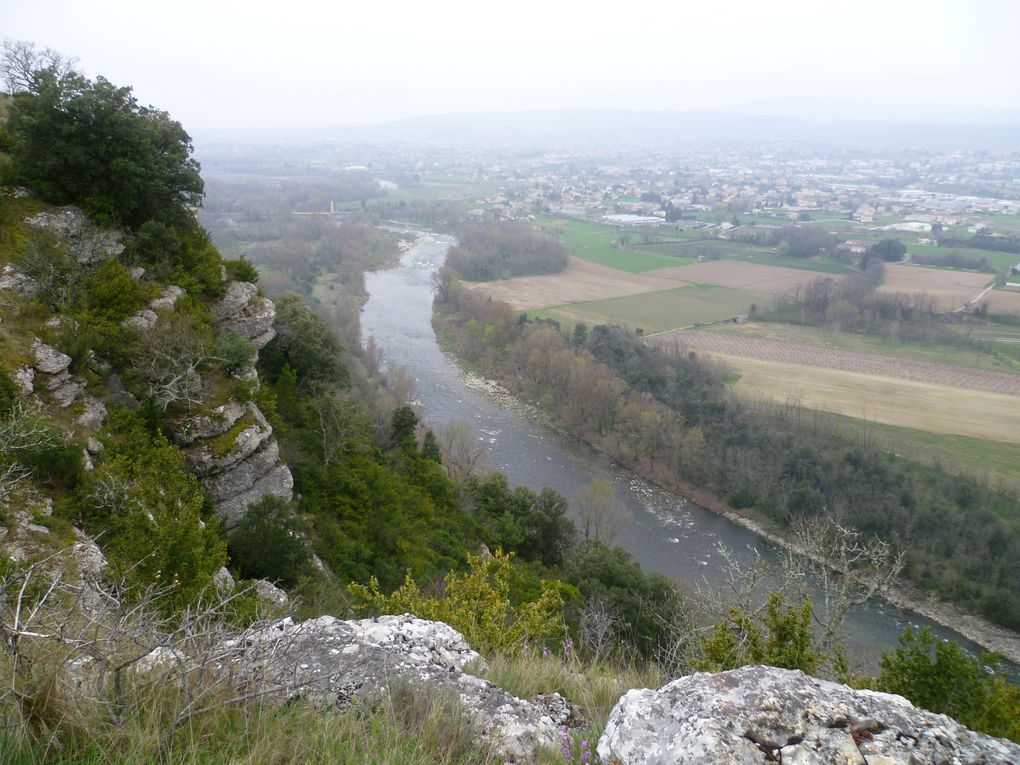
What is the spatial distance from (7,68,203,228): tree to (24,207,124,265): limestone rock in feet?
1.29

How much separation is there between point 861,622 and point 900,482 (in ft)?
25.3

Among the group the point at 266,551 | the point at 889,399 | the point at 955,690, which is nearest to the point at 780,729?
the point at 955,690

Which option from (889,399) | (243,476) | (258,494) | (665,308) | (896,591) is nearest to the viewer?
(243,476)

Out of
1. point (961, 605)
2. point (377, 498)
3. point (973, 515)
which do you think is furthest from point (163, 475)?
point (973, 515)

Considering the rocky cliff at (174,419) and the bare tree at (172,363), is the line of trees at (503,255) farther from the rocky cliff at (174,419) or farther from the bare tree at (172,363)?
the bare tree at (172,363)

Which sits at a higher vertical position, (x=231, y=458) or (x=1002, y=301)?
(x=231, y=458)

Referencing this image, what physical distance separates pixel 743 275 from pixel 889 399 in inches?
1114

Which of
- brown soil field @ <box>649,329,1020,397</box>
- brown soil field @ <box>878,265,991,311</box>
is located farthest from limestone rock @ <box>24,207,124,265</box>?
brown soil field @ <box>878,265,991,311</box>

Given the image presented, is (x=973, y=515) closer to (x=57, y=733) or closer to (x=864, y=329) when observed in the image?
(x=864, y=329)

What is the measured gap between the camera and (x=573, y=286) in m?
54.7

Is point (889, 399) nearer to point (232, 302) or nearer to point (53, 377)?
point (232, 302)

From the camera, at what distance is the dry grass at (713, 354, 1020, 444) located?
2938 cm

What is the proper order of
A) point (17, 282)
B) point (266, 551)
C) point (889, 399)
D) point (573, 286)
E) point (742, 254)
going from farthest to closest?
1. point (742, 254)
2. point (573, 286)
3. point (889, 399)
4. point (17, 282)
5. point (266, 551)

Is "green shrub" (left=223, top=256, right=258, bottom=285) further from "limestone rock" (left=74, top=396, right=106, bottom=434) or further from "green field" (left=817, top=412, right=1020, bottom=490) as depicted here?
"green field" (left=817, top=412, right=1020, bottom=490)
